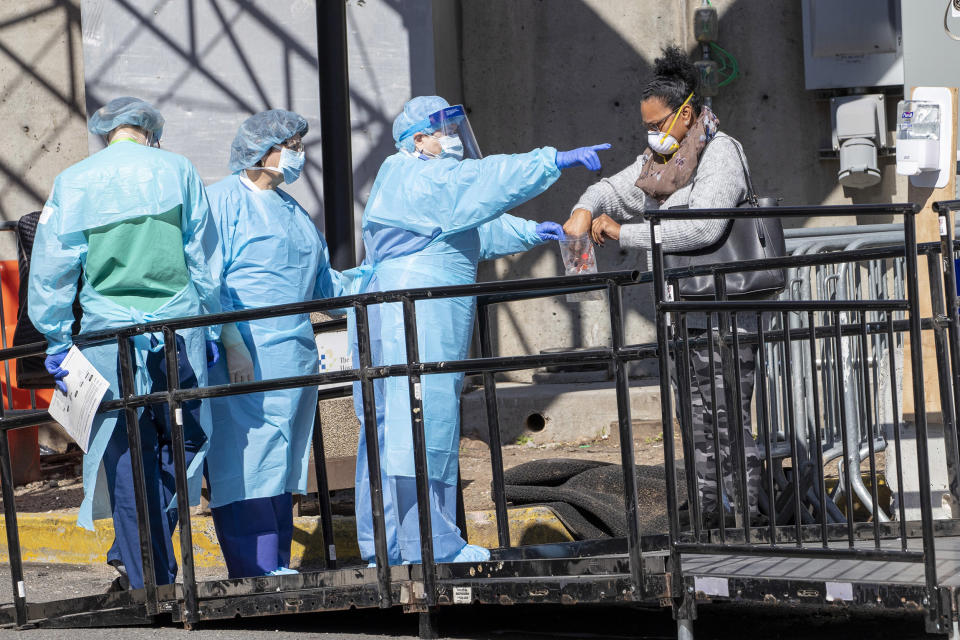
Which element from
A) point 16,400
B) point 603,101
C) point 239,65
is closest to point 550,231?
point 239,65

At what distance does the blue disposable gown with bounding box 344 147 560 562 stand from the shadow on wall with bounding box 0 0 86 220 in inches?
237

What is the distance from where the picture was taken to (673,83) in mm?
4535

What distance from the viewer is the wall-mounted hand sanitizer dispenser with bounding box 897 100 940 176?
4.48 m

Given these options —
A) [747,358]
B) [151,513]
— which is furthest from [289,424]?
[747,358]

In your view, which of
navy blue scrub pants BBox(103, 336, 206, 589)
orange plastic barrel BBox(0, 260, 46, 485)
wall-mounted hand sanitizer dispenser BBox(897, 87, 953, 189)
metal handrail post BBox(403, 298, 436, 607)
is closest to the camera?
metal handrail post BBox(403, 298, 436, 607)

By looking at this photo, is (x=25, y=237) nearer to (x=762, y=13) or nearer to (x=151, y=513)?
(x=151, y=513)

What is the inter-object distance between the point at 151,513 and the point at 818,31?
6.12 m

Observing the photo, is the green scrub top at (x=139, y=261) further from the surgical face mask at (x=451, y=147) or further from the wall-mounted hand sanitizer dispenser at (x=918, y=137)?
the wall-mounted hand sanitizer dispenser at (x=918, y=137)

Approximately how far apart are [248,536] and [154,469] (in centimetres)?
42

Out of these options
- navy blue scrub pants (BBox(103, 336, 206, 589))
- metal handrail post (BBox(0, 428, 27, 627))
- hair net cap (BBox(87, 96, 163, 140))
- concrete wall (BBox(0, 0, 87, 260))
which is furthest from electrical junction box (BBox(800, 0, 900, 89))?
metal handrail post (BBox(0, 428, 27, 627))

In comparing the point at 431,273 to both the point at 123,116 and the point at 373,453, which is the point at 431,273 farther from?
the point at 123,116

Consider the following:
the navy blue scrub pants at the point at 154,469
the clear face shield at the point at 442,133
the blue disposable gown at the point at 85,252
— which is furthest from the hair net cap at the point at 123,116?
the clear face shield at the point at 442,133

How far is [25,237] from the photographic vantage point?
6.04m

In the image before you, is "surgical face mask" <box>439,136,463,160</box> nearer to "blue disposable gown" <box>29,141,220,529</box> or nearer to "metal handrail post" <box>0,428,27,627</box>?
"blue disposable gown" <box>29,141,220,529</box>
